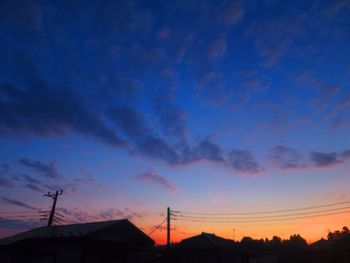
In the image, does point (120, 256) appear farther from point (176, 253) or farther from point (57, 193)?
point (57, 193)

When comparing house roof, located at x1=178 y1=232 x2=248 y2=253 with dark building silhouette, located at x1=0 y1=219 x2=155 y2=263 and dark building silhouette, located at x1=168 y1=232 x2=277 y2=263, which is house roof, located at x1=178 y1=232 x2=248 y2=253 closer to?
dark building silhouette, located at x1=168 y1=232 x2=277 y2=263

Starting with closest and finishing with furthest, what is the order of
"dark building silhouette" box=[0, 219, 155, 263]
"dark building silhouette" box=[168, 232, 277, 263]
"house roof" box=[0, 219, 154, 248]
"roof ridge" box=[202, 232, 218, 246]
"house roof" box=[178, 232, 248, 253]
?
"dark building silhouette" box=[0, 219, 155, 263], "house roof" box=[0, 219, 154, 248], "dark building silhouette" box=[168, 232, 277, 263], "house roof" box=[178, 232, 248, 253], "roof ridge" box=[202, 232, 218, 246]

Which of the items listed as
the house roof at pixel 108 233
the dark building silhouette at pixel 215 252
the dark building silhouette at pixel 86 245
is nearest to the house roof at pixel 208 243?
the dark building silhouette at pixel 215 252

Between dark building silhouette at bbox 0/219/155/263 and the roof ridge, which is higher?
the roof ridge

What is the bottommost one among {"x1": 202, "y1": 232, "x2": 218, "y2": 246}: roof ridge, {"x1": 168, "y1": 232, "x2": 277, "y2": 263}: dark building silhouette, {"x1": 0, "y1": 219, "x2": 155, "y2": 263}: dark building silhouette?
{"x1": 0, "y1": 219, "x2": 155, "y2": 263}: dark building silhouette

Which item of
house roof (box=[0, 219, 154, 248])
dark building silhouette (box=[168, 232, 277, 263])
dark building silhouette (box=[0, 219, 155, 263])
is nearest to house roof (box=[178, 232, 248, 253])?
dark building silhouette (box=[168, 232, 277, 263])

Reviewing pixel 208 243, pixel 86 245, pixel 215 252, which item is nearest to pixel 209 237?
pixel 208 243

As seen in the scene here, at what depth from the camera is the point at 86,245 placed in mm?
21344

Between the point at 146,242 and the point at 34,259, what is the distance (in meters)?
8.47

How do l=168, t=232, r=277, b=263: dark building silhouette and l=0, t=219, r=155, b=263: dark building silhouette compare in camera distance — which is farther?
l=168, t=232, r=277, b=263: dark building silhouette

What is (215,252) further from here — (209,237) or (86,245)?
(86,245)

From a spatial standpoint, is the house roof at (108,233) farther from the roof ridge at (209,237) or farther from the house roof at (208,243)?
the roof ridge at (209,237)

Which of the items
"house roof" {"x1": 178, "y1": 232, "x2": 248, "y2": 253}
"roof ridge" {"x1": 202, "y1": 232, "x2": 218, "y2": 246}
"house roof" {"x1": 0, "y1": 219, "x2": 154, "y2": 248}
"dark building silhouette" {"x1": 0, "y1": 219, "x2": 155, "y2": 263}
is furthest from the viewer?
"roof ridge" {"x1": 202, "y1": 232, "x2": 218, "y2": 246}

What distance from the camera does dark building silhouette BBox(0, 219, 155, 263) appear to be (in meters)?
21.6
